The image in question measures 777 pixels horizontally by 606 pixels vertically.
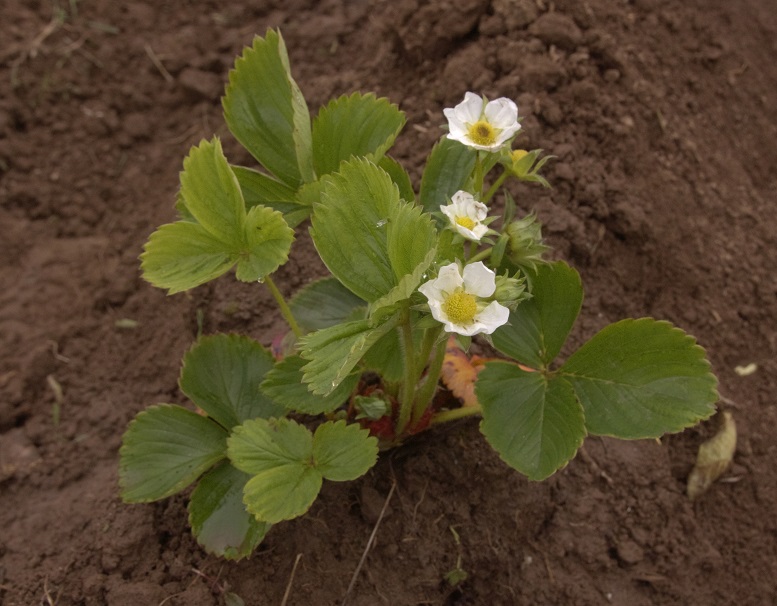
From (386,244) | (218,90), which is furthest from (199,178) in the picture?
(218,90)

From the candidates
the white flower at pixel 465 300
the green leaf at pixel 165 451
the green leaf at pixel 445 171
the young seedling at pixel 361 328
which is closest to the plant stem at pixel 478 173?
the young seedling at pixel 361 328

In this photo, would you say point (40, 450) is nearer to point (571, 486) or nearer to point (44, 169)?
point (44, 169)

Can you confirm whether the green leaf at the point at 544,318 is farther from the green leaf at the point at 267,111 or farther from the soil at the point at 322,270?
the green leaf at the point at 267,111

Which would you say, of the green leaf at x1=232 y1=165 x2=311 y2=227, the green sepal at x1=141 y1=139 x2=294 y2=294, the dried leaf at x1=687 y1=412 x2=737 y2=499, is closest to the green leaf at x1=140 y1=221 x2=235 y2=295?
the green sepal at x1=141 y1=139 x2=294 y2=294

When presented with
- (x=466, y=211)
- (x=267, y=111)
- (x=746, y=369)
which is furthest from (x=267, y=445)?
(x=746, y=369)

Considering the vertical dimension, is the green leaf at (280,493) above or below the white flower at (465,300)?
below
